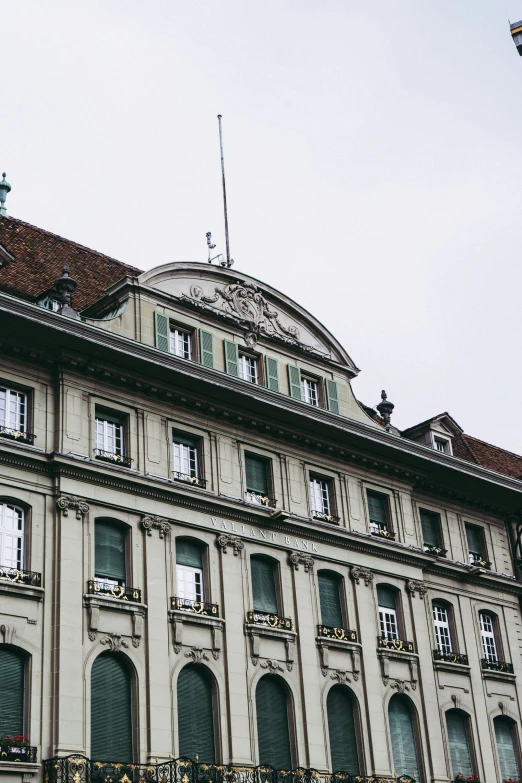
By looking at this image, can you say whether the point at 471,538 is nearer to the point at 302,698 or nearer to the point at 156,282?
the point at 302,698

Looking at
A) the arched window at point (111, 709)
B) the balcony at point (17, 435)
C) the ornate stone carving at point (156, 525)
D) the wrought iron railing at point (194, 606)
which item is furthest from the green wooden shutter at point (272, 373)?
the arched window at point (111, 709)

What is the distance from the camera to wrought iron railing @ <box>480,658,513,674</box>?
1766 inches

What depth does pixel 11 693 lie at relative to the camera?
30641 millimetres

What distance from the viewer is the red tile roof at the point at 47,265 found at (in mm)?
38781

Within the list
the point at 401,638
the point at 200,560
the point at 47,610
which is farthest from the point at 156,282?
the point at 401,638

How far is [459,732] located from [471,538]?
27.6 ft

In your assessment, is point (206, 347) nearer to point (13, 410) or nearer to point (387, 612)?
point (13, 410)

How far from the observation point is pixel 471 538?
48.2 meters

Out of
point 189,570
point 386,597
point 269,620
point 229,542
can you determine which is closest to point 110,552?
point 189,570

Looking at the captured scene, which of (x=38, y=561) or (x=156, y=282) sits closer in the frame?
(x=38, y=561)

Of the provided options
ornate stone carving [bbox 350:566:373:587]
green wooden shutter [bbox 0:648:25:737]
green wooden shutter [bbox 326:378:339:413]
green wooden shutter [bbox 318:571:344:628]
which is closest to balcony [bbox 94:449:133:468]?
green wooden shutter [bbox 0:648:25:737]

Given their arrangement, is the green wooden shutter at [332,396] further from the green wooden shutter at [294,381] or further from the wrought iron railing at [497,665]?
the wrought iron railing at [497,665]

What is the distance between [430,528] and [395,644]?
6.66m

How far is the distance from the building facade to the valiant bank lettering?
8cm
